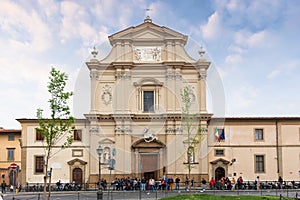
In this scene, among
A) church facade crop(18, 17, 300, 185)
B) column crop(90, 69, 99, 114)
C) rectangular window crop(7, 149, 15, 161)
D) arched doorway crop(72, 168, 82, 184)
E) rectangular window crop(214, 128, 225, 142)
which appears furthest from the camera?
rectangular window crop(7, 149, 15, 161)

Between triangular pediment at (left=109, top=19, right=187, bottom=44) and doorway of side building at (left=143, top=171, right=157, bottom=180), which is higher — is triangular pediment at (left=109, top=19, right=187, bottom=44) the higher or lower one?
the higher one

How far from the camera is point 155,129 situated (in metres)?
51.4

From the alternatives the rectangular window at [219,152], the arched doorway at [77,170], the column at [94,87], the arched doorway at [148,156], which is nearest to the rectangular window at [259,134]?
the rectangular window at [219,152]

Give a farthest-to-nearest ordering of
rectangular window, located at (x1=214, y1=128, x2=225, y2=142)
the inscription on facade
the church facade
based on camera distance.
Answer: the inscription on facade
rectangular window, located at (x1=214, y1=128, x2=225, y2=142)
the church facade

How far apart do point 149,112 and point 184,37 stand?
29.9ft

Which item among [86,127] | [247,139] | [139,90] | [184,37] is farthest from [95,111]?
[247,139]

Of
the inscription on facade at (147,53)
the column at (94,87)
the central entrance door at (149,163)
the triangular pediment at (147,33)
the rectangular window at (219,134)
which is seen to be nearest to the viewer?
the central entrance door at (149,163)

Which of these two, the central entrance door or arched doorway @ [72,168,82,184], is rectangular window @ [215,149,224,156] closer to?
the central entrance door

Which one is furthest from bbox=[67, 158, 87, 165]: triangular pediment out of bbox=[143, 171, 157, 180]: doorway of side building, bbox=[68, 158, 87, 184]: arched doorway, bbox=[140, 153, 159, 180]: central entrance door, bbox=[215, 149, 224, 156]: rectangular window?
bbox=[215, 149, 224, 156]: rectangular window

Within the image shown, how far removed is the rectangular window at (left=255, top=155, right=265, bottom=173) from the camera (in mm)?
52156

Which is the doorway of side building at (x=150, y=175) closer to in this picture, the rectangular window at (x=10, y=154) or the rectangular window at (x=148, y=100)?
the rectangular window at (x=148, y=100)

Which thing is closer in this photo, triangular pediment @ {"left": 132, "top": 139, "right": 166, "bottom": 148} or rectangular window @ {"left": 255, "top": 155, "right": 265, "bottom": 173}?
triangular pediment @ {"left": 132, "top": 139, "right": 166, "bottom": 148}

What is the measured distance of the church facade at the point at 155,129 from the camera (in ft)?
168

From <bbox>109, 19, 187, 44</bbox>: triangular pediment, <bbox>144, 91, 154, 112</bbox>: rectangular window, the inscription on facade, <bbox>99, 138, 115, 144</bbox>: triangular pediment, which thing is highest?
<bbox>109, 19, 187, 44</bbox>: triangular pediment
